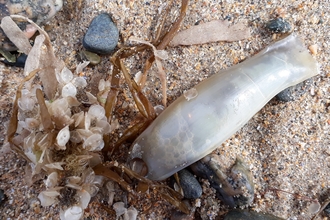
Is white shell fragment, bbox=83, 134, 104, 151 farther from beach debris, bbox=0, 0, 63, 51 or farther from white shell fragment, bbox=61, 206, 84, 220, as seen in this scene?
beach debris, bbox=0, 0, 63, 51

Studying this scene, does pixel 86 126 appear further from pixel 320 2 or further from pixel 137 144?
pixel 320 2

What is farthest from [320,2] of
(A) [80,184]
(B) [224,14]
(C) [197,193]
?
(A) [80,184]

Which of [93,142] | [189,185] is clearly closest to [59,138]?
[93,142]

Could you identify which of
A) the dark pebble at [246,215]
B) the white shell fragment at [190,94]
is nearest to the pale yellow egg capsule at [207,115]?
the white shell fragment at [190,94]

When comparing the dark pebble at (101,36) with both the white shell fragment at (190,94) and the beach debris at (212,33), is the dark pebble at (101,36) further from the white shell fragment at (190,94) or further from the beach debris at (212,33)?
the white shell fragment at (190,94)

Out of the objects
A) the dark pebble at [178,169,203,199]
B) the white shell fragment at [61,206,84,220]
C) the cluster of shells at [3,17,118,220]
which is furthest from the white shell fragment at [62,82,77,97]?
the dark pebble at [178,169,203,199]

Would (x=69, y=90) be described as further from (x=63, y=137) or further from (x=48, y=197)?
(x=48, y=197)
